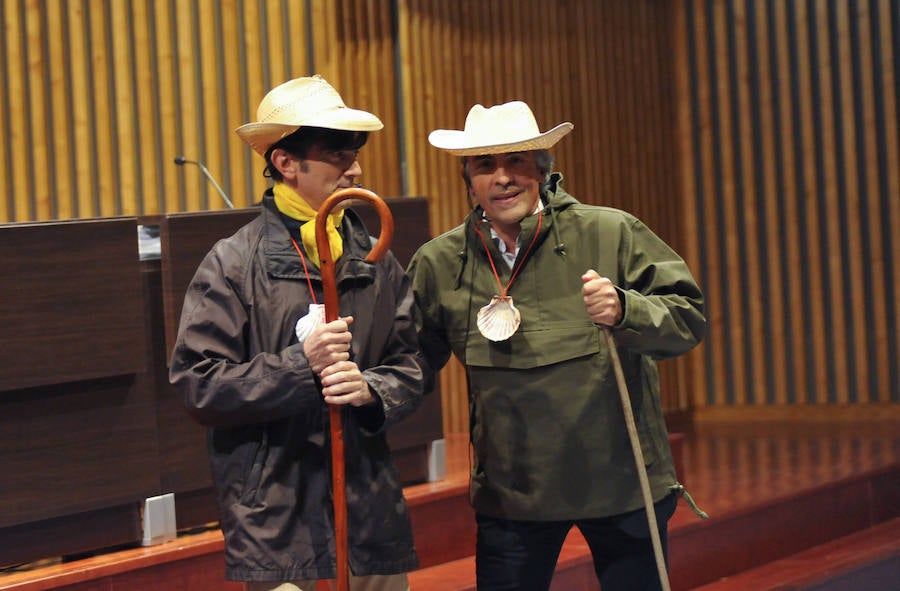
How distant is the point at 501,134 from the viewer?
2475 millimetres

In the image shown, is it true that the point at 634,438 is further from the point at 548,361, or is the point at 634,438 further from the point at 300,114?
the point at 300,114

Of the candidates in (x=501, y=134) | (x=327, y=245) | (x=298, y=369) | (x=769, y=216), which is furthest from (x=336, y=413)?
(x=769, y=216)

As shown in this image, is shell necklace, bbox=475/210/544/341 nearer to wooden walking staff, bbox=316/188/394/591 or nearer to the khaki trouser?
wooden walking staff, bbox=316/188/394/591

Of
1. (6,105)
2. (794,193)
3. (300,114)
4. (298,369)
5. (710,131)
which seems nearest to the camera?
(298,369)

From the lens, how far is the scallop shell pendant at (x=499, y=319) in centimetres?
242

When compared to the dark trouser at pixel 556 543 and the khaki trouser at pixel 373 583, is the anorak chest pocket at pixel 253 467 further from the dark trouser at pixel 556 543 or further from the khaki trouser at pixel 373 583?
the dark trouser at pixel 556 543

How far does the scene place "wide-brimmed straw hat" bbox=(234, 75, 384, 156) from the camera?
2.24m

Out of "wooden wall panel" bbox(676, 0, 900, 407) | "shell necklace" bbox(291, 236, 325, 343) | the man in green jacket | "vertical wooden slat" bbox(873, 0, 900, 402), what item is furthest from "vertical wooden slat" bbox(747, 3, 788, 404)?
"shell necklace" bbox(291, 236, 325, 343)

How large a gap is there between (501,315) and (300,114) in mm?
551

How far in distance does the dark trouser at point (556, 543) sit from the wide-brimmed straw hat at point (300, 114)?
844 millimetres

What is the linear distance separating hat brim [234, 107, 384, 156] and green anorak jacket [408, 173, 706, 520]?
384 millimetres

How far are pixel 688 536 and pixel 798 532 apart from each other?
2.22 feet

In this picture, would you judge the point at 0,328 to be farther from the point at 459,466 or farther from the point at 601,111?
the point at 601,111

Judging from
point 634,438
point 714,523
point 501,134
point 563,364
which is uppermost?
point 501,134
